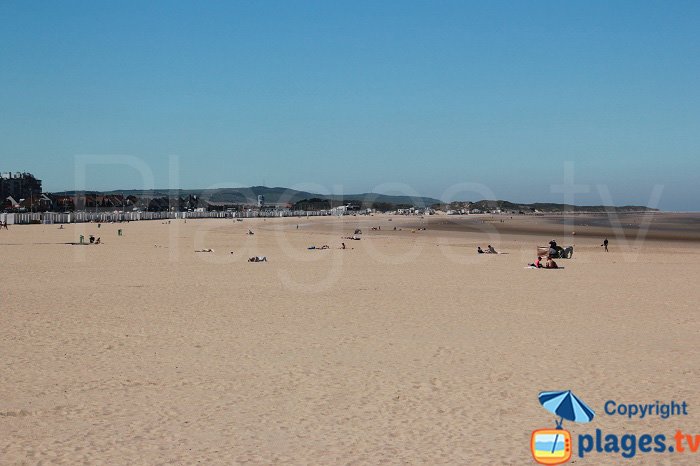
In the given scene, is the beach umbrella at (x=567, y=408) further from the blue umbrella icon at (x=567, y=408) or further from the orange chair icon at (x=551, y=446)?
the orange chair icon at (x=551, y=446)

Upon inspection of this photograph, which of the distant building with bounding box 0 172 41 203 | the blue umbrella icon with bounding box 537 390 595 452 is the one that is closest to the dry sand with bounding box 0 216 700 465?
the blue umbrella icon with bounding box 537 390 595 452

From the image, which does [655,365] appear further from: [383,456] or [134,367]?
[134,367]

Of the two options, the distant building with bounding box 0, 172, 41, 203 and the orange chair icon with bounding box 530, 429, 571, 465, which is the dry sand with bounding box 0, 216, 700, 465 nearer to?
the orange chair icon with bounding box 530, 429, 571, 465

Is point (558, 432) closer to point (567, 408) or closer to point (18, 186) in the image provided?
point (567, 408)

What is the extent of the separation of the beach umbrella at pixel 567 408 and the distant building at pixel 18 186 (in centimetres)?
14375

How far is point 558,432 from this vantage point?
6.45m

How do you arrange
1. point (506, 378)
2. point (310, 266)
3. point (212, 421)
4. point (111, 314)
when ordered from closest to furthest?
point (212, 421) < point (506, 378) < point (111, 314) < point (310, 266)

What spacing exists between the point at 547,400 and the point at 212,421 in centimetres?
391

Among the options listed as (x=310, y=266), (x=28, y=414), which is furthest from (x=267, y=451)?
(x=310, y=266)

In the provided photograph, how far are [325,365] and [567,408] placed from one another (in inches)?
148

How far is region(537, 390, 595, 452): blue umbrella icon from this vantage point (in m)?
7.07

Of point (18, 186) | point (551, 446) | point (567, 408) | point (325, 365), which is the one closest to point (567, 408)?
point (567, 408)

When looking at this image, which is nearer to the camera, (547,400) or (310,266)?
(547,400)

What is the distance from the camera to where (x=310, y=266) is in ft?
81.1
